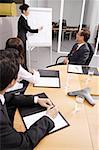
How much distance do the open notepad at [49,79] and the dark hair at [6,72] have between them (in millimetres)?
796

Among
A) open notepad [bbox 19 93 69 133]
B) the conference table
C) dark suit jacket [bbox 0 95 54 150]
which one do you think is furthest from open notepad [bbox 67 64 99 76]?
dark suit jacket [bbox 0 95 54 150]

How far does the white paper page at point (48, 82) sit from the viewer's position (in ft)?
5.51

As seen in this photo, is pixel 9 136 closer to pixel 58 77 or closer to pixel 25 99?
pixel 25 99

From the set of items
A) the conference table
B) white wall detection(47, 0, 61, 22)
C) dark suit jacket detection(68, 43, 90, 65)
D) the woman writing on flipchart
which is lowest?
the conference table

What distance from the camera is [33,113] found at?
4.05ft

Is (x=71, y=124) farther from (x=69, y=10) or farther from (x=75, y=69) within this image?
(x=69, y=10)

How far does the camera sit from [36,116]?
1201mm

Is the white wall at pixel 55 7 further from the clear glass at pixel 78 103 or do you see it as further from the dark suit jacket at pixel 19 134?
the dark suit jacket at pixel 19 134

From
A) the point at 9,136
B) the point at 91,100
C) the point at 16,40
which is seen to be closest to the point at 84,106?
the point at 91,100

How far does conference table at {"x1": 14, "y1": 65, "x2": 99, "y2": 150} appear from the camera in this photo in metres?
1.01

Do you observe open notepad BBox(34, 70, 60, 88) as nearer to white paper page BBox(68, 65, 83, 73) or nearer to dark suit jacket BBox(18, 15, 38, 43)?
white paper page BBox(68, 65, 83, 73)

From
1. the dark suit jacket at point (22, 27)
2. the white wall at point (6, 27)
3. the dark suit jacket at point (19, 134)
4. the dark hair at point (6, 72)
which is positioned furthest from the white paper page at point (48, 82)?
the white wall at point (6, 27)

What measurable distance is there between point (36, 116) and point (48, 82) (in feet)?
1.88

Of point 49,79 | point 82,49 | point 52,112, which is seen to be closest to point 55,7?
point 82,49
